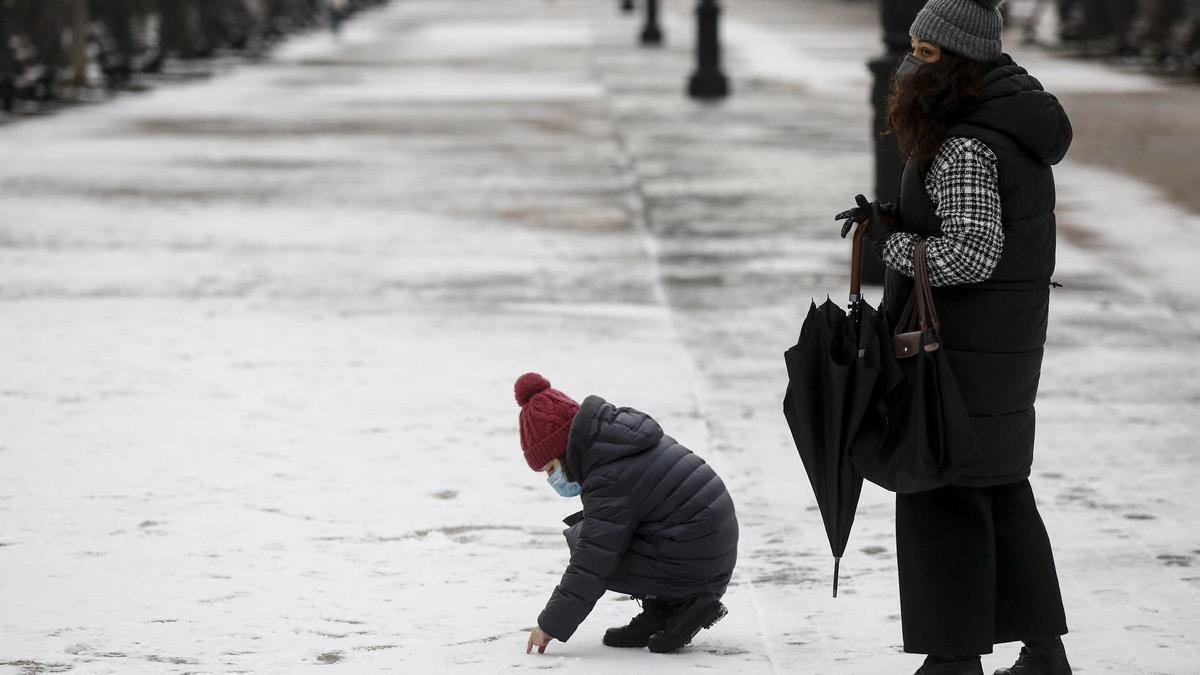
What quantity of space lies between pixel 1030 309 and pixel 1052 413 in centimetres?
355

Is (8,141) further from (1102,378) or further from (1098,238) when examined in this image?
(1102,378)

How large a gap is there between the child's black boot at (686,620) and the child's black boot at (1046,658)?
75cm

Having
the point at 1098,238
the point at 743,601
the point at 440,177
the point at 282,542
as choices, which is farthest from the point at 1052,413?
the point at 440,177

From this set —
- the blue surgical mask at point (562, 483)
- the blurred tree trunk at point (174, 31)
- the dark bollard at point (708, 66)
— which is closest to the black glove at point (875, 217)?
the blue surgical mask at point (562, 483)

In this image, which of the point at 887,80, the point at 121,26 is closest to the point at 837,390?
the point at 887,80

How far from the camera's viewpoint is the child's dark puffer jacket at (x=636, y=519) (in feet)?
15.2

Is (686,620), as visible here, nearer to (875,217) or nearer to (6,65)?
(875,217)

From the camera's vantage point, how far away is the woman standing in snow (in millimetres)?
4203

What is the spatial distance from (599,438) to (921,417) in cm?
79

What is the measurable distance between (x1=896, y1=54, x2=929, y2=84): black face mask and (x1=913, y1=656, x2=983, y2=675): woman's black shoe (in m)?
1.27

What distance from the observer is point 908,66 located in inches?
168

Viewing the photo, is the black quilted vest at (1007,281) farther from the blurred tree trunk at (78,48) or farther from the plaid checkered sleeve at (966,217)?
the blurred tree trunk at (78,48)

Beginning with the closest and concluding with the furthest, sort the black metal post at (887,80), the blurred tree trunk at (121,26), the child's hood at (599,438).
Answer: the child's hood at (599,438)
the black metal post at (887,80)
the blurred tree trunk at (121,26)

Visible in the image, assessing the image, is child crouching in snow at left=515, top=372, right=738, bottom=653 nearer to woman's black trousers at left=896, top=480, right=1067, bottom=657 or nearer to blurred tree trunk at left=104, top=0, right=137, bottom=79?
woman's black trousers at left=896, top=480, right=1067, bottom=657
